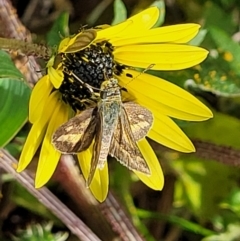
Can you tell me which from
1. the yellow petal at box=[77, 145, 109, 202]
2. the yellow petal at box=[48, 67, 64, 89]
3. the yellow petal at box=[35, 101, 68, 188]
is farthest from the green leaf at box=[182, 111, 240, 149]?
the yellow petal at box=[48, 67, 64, 89]

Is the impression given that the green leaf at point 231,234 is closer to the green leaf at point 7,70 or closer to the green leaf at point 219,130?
the green leaf at point 219,130

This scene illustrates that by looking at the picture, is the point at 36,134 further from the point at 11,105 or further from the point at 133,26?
the point at 133,26

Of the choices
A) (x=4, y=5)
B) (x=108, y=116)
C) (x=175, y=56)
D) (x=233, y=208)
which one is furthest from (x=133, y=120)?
(x=233, y=208)

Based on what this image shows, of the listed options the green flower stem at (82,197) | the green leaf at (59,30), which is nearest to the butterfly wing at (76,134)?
the green leaf at (59,30)

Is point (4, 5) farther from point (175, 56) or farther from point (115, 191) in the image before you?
point (115, 191)

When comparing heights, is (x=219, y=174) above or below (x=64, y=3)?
below

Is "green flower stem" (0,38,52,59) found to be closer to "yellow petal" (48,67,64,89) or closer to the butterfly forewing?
"yellow petal" (48,67,64,89)
